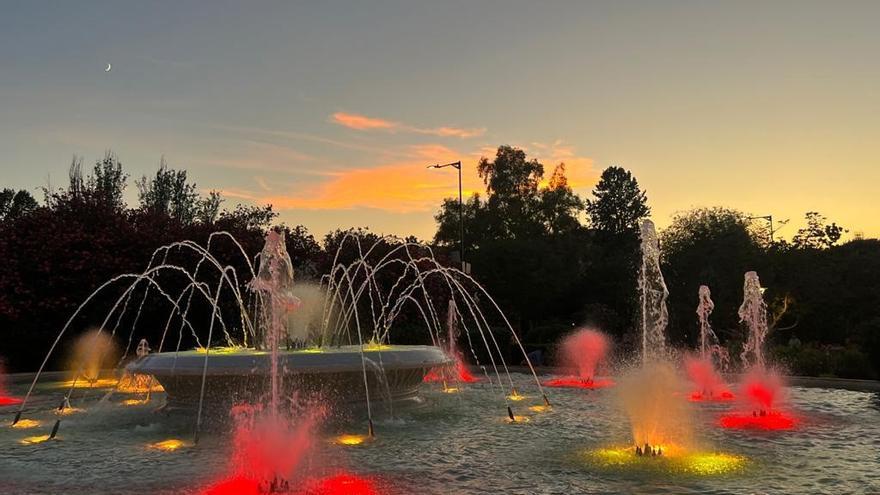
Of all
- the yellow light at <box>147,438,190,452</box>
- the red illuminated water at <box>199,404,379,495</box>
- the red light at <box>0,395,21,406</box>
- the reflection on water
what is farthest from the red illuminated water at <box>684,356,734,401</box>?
the red light at <box>0,395,21,406</box>

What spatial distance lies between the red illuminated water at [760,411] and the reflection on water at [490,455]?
1.00 feet

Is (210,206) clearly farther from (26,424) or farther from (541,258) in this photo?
(26,424)

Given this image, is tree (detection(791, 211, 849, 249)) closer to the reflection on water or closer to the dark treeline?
the dark treeline

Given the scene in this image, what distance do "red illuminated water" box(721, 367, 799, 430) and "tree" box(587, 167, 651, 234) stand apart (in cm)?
6841

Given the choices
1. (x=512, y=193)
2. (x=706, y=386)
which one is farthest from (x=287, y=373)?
(x=512, y=193)

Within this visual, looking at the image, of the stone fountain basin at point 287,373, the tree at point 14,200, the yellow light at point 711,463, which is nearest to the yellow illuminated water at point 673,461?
the yellow light at point 711,463

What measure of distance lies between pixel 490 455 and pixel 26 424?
831cm

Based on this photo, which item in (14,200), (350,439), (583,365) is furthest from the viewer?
(14,200)

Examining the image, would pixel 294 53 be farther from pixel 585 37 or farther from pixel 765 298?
pixel 765 298

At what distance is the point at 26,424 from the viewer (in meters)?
11.8

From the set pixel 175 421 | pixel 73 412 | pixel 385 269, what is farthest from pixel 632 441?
pixel 385 269

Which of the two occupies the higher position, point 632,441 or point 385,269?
point 385,269

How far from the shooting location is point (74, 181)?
2130 inches

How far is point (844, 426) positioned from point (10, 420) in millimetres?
14084
